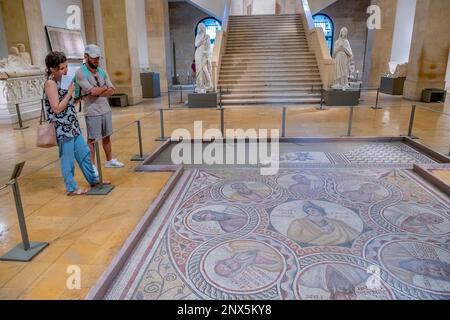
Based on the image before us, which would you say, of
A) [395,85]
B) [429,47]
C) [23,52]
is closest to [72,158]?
[23,52]

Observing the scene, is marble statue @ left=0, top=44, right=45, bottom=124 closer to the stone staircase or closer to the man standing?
the man standing

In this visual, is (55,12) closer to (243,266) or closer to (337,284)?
(243,266)

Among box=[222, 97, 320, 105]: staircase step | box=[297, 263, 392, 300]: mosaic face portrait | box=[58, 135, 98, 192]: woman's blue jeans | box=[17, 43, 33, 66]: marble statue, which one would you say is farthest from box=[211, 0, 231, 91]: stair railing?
box=[297, 263, 392, 300]: mosaic face portrait

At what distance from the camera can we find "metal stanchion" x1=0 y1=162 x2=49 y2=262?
2836 mm

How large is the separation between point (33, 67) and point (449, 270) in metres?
11.0

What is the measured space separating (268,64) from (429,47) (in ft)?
18.3

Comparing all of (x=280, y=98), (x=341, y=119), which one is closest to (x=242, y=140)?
(x=341, y=119)

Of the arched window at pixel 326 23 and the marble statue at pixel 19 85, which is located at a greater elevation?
the arched window at pixel 326 23

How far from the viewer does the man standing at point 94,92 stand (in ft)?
13.4

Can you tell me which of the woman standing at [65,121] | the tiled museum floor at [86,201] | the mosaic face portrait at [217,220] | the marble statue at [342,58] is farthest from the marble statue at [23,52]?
the marble statue at [342,58]

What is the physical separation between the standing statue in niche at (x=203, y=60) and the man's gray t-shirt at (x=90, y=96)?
6.71m

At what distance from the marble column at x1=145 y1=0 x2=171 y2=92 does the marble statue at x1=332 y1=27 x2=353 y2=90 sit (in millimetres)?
7844

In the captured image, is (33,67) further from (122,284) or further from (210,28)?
(210,28)

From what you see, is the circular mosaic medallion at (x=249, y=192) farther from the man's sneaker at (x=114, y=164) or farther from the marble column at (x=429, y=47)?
the marble column at (x=429, y=47)
